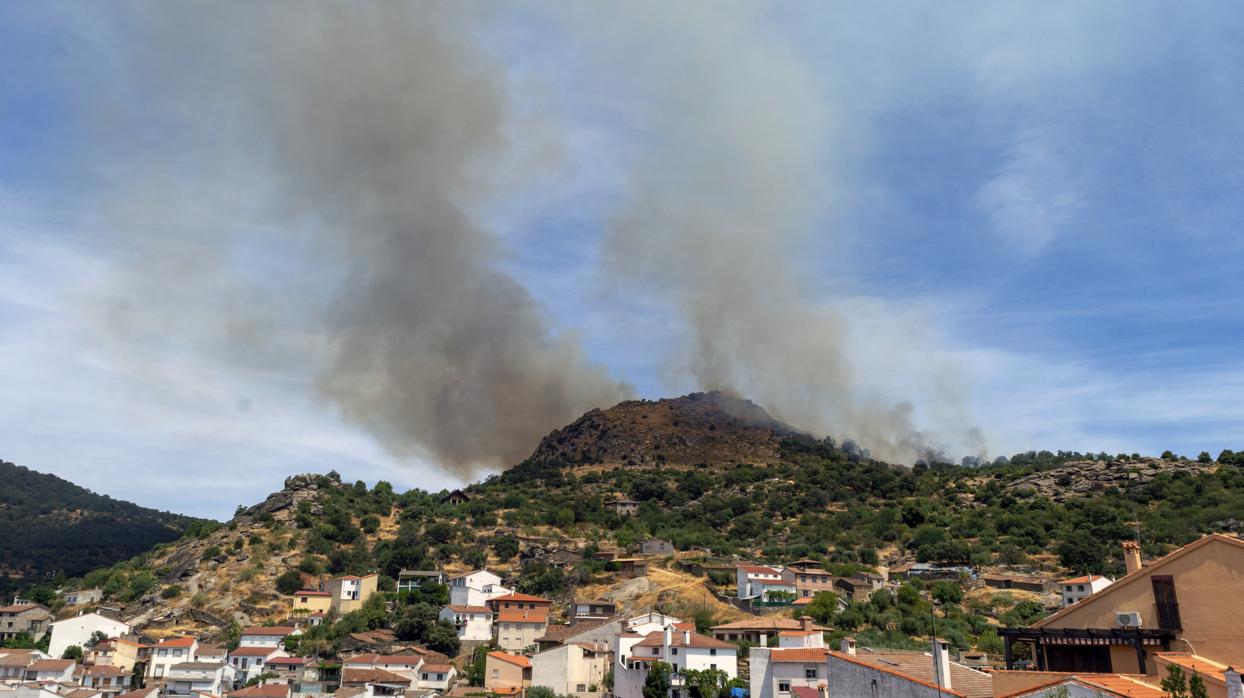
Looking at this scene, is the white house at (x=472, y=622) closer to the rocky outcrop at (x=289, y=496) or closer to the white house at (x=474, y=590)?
the white house at (x=474, y=590)

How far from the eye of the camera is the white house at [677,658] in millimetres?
66812

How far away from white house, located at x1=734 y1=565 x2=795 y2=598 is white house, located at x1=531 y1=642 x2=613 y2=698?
82.6 ft

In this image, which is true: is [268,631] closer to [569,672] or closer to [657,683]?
[569,672]

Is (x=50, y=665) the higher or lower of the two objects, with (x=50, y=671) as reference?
higher

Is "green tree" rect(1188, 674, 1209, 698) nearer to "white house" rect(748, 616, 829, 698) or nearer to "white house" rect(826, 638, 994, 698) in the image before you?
"white house" rect(826, 638, 994, 698)

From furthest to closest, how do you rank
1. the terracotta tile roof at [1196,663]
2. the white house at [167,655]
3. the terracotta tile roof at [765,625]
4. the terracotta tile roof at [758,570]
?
the terracotta tile roof at [758,570] → the white house at [167,655] → the terracotta tile roof at [765,625] → the terracotta tile roof at [1196,663]

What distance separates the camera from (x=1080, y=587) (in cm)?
8506

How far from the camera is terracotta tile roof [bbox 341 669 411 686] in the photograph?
75.6 meters

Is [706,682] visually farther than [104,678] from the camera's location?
No

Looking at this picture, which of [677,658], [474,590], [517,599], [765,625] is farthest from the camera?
[474,590]

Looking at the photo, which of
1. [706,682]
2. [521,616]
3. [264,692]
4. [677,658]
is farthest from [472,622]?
[706,682]

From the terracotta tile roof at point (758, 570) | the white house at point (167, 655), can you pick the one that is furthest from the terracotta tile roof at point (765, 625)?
the white house at point (167, 655)

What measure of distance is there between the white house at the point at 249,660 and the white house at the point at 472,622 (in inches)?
669

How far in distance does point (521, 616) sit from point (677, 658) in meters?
26.4
